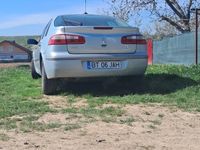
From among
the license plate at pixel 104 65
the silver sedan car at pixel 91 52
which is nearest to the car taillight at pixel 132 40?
the silver sedan car at pixel 91 52

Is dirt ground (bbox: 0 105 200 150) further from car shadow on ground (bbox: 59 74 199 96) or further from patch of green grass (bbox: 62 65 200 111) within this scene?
car shadow on ground (bbox: 59 74 199 96)

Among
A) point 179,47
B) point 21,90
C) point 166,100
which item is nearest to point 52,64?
point 21,90

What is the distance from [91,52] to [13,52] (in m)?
20.7

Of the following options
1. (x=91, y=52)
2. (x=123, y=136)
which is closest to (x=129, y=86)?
(x=91, y=52)

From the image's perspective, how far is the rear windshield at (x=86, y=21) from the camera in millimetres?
8906

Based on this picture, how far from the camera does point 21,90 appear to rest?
9.32 m

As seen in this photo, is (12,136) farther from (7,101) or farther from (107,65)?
(107,65)

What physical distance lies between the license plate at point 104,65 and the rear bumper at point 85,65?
0.05 m

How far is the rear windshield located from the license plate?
2.50 ft

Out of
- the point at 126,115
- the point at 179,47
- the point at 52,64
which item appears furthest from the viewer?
the point at 179,47

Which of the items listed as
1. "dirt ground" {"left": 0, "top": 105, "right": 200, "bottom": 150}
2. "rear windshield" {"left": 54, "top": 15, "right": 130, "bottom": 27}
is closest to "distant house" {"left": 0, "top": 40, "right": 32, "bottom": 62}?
"rear windshield" {"left": 54, "top": 15, "right": 130, "bottom": 27}

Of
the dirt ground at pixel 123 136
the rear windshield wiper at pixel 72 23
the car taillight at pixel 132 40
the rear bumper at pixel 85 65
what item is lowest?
the dirt ground at pixel 123 136

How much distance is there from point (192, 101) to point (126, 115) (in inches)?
52.7

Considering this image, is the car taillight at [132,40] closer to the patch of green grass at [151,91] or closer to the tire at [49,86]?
the patch of green grass at [151,91]
